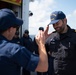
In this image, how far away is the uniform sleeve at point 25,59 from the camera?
231 centimetres

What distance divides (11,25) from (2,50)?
0.77ft

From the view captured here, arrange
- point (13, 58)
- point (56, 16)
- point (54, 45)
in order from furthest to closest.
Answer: point (56, 16), point (54, 45), point (13, 58)

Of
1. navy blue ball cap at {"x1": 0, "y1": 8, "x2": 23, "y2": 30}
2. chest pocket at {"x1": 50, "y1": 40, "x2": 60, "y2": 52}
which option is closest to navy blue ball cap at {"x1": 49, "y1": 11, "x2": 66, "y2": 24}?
chest pocket at {"x1": 50, "y1": 40, "x2": 60, "y2": 52}

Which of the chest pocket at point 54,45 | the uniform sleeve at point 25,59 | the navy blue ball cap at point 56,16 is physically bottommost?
the uniform sleeve at point 25,59

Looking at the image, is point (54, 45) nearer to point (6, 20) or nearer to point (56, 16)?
point (56, 16)

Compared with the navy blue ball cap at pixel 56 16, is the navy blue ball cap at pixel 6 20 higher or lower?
lower

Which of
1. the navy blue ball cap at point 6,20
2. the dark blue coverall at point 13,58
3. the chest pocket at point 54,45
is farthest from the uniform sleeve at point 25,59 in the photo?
the chest pocket at point 54,45

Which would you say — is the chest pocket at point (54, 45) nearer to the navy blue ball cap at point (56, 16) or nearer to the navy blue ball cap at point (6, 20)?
the navy blue ball cap at point (56, 16)

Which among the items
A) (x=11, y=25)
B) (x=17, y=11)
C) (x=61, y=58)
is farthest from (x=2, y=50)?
(x=17, y=11)

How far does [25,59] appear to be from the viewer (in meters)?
2.33

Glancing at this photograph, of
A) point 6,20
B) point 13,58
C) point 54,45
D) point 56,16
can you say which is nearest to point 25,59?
point 13,58

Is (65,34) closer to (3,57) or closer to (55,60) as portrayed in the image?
(55,60)

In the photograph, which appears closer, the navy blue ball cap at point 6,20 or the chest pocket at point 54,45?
the navy blue ball cap at point 6,20

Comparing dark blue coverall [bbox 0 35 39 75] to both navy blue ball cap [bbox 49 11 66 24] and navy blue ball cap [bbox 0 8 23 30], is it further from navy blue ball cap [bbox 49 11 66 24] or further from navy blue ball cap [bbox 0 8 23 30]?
navy blue ball cap [bbox 49 11 66 24]
